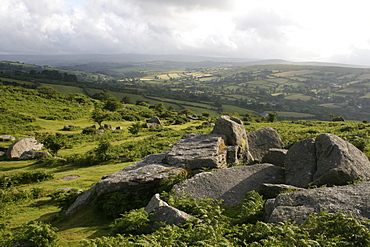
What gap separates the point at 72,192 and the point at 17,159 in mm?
19211

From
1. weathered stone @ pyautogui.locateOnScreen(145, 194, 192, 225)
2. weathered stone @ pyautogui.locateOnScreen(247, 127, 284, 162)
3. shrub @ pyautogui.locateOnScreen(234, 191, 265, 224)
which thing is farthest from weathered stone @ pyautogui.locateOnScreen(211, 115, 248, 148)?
weathered stone @ pyautogui.locateOnScreen(145, 194, 192, 225)

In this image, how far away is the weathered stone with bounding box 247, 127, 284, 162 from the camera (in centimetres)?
2070

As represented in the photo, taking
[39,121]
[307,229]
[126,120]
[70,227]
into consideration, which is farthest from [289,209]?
[126,120]

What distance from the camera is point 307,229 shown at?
7.95 meters

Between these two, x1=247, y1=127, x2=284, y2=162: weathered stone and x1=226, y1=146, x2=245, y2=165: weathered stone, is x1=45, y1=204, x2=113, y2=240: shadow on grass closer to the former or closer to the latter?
x1=226, y1=146, x2=245, y2=165: weathered stone

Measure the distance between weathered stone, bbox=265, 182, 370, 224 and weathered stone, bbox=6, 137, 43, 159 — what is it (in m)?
33.3

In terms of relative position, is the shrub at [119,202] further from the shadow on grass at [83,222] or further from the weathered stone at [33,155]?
the weathered stone at [33,155]

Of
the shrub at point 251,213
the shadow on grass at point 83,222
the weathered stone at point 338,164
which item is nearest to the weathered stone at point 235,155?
the weathered stone at point 338,164

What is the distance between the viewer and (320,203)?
9344mm

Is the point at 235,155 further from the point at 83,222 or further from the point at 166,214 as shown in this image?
the point at 83,222

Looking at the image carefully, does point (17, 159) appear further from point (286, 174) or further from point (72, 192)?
point (286, 174)

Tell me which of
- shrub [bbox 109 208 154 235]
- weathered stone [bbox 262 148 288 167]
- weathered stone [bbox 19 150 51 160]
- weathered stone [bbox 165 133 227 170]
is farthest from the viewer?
weathered stone [bbox 19 150 51 160]

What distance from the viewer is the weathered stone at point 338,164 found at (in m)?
12.0

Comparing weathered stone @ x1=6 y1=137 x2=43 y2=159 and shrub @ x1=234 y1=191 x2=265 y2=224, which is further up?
shrub @ x1=234 y1=191 x2=265 y2=224
